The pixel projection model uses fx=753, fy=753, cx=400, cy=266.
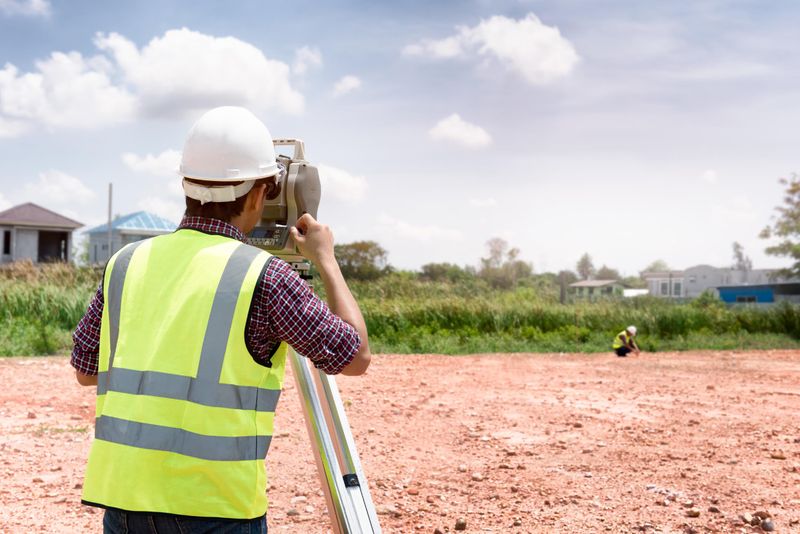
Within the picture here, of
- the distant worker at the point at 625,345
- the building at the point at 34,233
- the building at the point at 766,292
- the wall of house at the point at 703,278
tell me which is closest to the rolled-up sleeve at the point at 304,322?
the distant worker at the point at 625,345

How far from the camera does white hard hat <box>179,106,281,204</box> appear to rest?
1.64 meters

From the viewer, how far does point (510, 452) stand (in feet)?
17.8

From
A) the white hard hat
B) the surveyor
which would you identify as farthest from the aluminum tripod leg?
the white hard hat

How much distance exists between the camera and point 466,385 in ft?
28.2

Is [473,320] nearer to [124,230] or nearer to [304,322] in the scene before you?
[304,322]

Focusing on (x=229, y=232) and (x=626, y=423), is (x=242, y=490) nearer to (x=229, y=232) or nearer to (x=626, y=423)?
(x=229, y=232)

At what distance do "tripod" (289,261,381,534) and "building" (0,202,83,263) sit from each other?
33.3 metres

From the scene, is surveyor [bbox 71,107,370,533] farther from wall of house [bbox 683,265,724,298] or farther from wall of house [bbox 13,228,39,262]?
wall of house [bbox 683,265,724,298]

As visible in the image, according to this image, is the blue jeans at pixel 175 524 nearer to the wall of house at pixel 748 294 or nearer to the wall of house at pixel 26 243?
the wall of house at pixel 26 243

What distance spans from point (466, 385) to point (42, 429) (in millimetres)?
4492

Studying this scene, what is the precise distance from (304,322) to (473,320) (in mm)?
13438

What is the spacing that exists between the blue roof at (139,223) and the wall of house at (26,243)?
4.17 meters

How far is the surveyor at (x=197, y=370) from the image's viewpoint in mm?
1490

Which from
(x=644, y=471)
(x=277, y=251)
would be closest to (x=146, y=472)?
(x=277, y=251)
